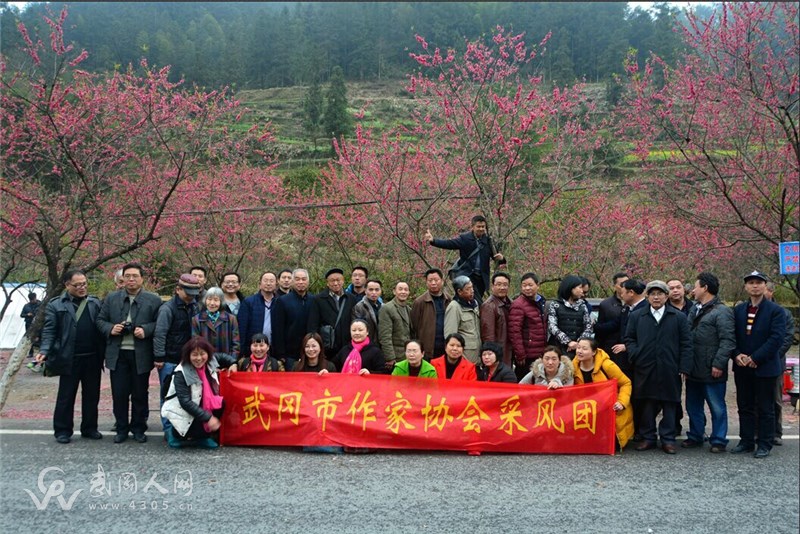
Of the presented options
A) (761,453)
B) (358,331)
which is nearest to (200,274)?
(358,331)

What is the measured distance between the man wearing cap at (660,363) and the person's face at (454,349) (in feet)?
6.00

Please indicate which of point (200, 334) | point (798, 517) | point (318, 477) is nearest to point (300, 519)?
point (318, 477)

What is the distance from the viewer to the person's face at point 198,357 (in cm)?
614

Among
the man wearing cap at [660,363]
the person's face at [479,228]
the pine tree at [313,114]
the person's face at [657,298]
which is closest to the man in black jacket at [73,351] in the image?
the person's face at [479,228]

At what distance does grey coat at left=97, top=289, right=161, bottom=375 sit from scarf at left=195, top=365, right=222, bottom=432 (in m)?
0.74

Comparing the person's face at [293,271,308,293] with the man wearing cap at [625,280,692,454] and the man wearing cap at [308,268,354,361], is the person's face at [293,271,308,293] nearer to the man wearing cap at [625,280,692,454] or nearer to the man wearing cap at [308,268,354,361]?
the man wearing cap at [308,268,354,361]

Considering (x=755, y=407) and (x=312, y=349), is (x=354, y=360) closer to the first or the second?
(x=312, y=349)

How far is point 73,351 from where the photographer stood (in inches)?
255

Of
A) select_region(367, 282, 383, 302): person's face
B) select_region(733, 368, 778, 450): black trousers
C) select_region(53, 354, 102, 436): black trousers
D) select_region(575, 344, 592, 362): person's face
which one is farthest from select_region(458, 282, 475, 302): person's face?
select_region(53, 354, 102, 436): black trousers

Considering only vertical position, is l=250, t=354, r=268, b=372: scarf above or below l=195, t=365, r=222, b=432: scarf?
above

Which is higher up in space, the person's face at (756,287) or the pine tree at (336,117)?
the pine tree at (336,117)

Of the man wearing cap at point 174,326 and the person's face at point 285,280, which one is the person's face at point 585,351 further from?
the man wearing cap at point 174,326

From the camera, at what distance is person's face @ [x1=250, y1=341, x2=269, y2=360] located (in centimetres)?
672

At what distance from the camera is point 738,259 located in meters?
15.1
